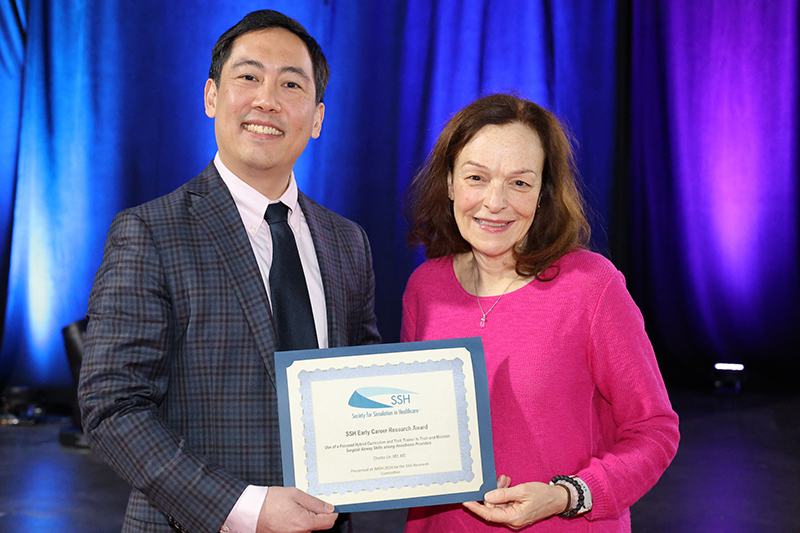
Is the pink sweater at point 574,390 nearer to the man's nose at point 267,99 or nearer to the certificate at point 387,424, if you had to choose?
the certificate at point 387,424

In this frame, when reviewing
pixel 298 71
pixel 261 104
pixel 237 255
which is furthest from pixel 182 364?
pixel 298 71

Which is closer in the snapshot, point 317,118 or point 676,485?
point 317,118

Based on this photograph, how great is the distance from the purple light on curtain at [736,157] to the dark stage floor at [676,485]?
62.2 inches

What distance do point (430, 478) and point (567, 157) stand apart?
0.85 metres

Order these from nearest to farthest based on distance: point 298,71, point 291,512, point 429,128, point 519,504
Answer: point 291,512 → point 519,504 → point 298,71 → point 429,128

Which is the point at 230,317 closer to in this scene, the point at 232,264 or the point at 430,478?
the point at 232,264

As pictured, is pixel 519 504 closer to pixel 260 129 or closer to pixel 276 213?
pixel 276 213

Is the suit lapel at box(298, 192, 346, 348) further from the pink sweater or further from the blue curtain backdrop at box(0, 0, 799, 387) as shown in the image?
the blue curtain backdrop at box(0, 0, 799, 387)

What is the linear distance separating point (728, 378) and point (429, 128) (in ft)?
11.4

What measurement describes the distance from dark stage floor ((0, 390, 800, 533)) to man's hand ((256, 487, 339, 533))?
7.14 ft

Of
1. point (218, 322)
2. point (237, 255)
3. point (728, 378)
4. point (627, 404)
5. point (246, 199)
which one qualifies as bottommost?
point (728, 378)

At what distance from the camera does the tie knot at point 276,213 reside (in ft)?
5.29

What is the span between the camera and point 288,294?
1.52 m

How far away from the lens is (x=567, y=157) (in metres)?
1.70
